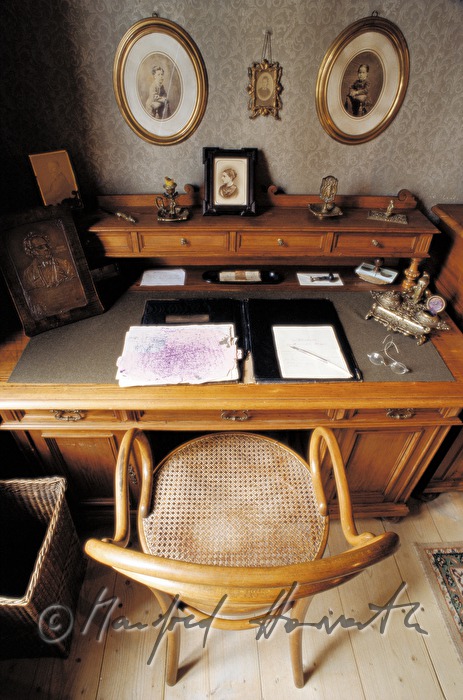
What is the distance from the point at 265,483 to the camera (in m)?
1.41

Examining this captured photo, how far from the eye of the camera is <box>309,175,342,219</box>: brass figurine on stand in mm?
1589

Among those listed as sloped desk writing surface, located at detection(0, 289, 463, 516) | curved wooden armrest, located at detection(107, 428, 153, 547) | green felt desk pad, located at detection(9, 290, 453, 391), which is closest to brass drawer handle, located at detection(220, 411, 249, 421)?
sloped desk writing surface, located at detection(0, 289, 463, 516)

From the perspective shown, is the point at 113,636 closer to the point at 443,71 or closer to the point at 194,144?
the point at 194,144

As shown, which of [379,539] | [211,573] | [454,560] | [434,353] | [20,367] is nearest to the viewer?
[211,573]

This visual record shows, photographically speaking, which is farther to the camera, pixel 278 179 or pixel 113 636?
pixel 278 179

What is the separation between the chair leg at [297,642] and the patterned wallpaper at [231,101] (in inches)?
59.0

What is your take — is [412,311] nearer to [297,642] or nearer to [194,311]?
[194,311]

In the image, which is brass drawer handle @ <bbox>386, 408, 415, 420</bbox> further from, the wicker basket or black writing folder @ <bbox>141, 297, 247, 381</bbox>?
the wicker basket

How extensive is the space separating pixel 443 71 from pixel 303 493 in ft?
5.19

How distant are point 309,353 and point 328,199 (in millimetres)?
637

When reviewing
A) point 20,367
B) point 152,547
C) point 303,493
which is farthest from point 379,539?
point 20,367

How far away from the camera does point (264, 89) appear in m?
1.50

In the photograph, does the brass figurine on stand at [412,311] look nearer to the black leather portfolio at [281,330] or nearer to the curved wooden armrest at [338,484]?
the black leather portfolio at [281,330]

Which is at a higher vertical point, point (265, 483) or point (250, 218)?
point (250, 218)
